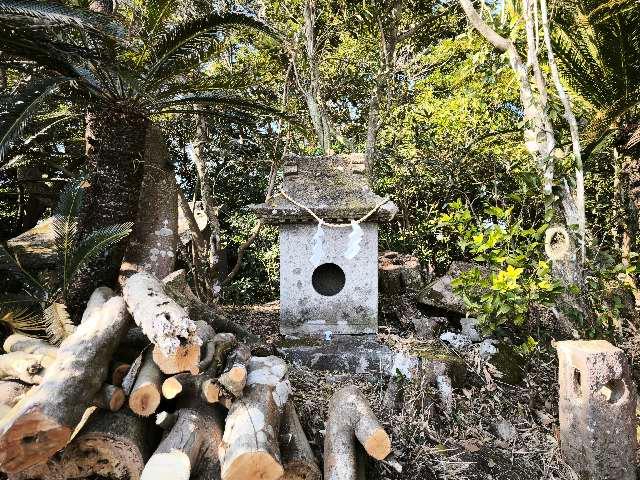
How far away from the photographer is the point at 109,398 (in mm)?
2695

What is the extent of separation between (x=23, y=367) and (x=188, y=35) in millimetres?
3639

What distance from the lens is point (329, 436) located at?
2.96 meters

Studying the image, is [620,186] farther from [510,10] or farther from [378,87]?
[378,87]

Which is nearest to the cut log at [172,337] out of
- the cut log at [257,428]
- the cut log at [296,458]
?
the cut log at [257,428]

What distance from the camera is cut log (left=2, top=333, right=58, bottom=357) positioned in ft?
10.5

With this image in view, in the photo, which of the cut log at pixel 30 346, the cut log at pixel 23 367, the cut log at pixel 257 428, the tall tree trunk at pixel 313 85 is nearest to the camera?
the cut log at pixel 257 428

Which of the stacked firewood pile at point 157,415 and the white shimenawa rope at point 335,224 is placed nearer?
the stacked firewood pile at point 157,415

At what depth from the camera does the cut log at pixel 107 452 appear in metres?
2.57

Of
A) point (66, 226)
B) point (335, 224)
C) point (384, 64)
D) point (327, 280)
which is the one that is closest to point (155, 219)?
point (66, 226)

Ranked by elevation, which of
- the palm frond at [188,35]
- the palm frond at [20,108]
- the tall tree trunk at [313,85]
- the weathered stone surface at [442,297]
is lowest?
the weathered stone surface at [442,297]

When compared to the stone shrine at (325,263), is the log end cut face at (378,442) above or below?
below

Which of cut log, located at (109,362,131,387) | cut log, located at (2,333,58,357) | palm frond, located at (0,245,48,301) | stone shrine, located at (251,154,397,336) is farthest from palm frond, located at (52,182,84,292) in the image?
stone shrine, located at (251,154,397,336)

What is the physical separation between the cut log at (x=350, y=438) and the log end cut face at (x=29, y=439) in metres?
1.47

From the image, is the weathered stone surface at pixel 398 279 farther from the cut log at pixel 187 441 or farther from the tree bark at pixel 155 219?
the cut log at pixel 187 441
